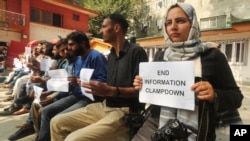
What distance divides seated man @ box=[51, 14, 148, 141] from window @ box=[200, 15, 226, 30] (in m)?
21.4

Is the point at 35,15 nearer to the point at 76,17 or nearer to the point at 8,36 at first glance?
the point at 8,36

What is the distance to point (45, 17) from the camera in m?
19.7

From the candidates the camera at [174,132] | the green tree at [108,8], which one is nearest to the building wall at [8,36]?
the green tree at [108,8]

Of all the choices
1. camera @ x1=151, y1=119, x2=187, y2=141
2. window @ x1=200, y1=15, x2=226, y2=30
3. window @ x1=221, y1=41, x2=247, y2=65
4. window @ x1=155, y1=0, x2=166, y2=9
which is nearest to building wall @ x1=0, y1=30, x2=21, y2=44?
window @ x1=221, y1=41, x2=247, y2=65

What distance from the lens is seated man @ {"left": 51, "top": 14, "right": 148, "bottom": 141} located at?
2.23 meters

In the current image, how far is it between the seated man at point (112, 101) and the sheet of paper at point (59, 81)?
0.65 m

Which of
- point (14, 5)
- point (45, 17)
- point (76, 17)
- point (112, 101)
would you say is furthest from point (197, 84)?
point (76, 17)

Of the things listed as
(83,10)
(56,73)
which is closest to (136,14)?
(83,10)

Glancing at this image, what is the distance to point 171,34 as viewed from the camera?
1920mm

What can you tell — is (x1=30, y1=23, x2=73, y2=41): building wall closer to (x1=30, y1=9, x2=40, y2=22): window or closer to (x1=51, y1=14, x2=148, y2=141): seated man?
(x1=30, y1=9, x2=40, y2=22): window

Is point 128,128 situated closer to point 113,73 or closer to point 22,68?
point 113,73

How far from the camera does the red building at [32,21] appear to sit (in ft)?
54.9

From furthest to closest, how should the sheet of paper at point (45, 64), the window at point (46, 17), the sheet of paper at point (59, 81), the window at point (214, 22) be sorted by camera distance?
1. the window at point (214, 22)
2. the window at point (46, 17)
3. the sheet of paper at point (45, 64)
4. the sheet of paper at point (59, 81)

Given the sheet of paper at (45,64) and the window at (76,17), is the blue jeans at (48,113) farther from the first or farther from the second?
the window at (76,17)
